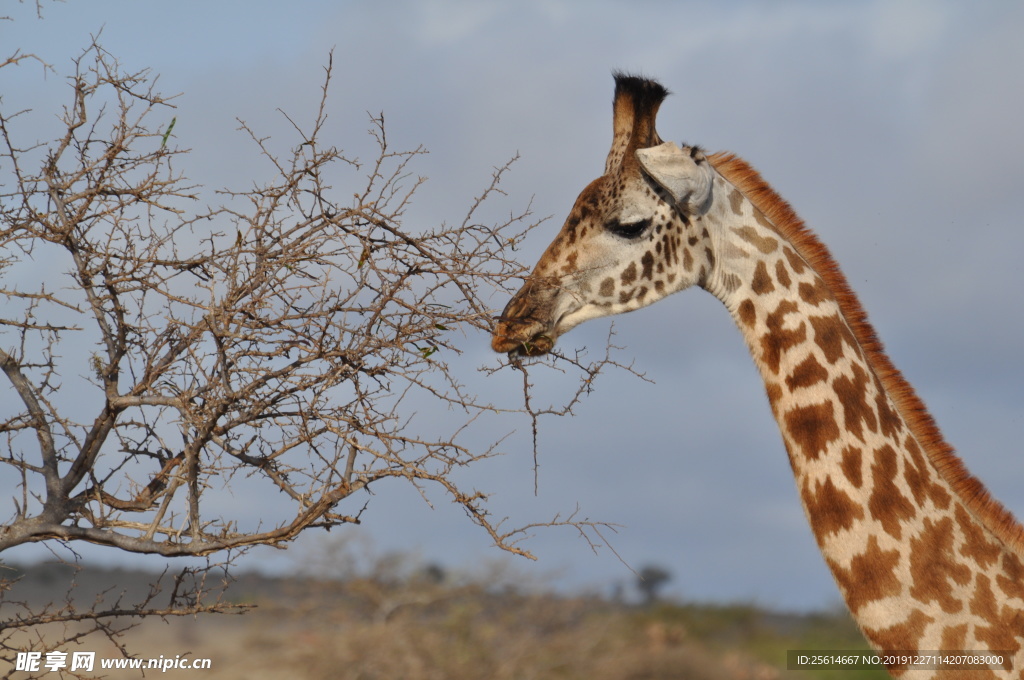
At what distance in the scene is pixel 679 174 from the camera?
520 cm

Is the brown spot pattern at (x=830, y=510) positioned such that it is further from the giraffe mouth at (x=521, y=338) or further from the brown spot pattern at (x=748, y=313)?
the giraffe mouth at (x=521, y=338)

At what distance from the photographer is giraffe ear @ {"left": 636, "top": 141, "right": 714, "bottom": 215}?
521 cm

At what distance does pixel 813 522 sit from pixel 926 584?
561mm

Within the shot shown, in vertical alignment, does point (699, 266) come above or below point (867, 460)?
above

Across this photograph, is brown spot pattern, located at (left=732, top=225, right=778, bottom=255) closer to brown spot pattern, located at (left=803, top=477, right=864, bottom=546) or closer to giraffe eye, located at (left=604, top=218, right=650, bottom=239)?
giraffe eye, located at (left=604, top=218, right=650, bottom=239)

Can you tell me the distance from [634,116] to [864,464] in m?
2.23

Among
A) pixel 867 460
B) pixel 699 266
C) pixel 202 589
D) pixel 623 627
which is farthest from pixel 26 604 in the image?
pixel 623 627

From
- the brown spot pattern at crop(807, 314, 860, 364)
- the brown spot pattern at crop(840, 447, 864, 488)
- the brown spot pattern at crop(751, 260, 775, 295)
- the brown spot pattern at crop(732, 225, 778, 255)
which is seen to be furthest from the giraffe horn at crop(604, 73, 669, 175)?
the brown spot pattern at crop(840, 447, 864, 488)

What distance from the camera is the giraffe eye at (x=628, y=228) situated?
539 cm

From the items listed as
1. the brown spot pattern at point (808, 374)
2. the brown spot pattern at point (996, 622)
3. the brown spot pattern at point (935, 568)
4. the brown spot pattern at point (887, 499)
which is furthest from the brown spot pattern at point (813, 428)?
the brown spot pattern at point (996, 622)

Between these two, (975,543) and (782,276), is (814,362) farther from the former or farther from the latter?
(975,543)

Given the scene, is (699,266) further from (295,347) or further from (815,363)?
(295,347)

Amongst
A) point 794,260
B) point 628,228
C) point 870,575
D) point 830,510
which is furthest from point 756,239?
point 870,575

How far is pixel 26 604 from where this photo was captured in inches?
218
